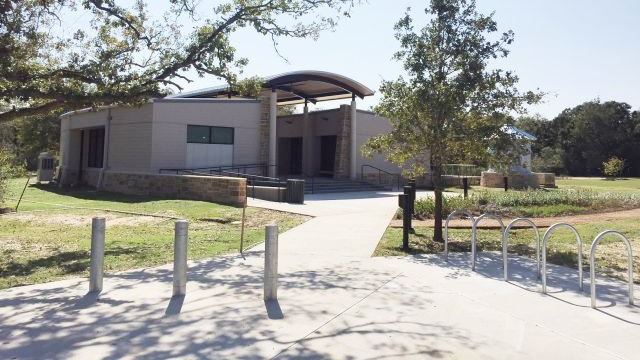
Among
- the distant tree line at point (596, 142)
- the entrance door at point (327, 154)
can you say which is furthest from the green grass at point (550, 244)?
the distant tree line at point (596, 142)

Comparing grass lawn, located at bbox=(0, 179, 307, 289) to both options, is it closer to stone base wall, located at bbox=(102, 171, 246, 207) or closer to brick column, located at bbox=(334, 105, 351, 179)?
stone base wall, located at bbox=(102, 171, 246, 207)

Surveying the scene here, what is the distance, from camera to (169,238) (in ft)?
34.8

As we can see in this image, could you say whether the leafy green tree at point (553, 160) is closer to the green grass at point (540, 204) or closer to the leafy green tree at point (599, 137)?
the leafy green tree at point (599, 137)

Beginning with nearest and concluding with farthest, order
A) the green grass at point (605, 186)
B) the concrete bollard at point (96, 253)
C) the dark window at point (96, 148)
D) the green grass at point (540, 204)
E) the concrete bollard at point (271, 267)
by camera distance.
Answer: the concrete bollard at point (271, 267) < the concrete bollard at point (96, 253) < the green grass at point (540, 204) < the green grass at point (605, 186) < the dark window at point (96, 148)

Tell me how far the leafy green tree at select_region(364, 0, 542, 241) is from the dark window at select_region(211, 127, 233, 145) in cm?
1593

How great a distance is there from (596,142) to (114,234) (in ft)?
206

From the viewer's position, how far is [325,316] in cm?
519

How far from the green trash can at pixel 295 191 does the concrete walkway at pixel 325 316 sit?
10.9m

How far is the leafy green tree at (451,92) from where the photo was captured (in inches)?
375

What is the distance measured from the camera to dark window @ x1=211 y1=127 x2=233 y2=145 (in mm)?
24828

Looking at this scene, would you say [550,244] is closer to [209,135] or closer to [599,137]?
[209,135]

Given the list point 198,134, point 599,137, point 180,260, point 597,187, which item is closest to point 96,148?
point 198,134

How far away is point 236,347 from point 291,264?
364 cm

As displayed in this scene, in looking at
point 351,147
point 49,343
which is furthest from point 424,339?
point 351,147
